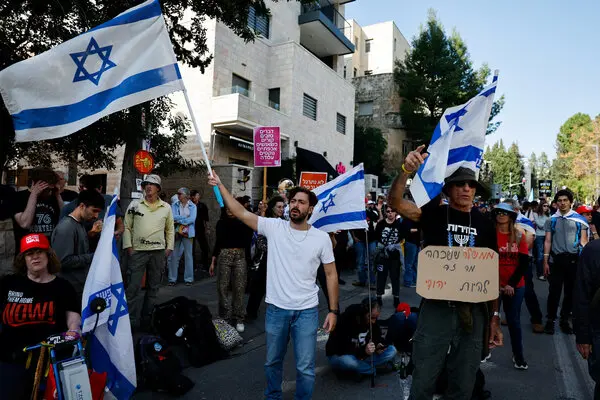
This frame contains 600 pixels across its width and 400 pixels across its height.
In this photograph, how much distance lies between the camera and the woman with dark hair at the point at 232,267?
5.68 meters

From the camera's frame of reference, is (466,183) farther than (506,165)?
No

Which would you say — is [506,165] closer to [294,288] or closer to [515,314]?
[515,314]

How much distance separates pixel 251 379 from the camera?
421 cm

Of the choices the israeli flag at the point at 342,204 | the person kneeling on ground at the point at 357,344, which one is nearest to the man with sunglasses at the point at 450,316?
the person kneeling on ground at the point at 357,344

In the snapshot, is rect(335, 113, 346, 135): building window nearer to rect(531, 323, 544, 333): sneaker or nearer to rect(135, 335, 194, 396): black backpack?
rect(531, 323, 544, 333): sneaker

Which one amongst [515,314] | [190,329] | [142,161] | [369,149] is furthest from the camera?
[369,149]

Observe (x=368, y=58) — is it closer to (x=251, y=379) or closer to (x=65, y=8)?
(x=65, y=8)

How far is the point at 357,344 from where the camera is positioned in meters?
4.34

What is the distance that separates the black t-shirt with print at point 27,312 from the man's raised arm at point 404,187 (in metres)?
2.72

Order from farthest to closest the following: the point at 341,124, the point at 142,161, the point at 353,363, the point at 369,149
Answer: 1. the point at 369,149
2. the point at 341,124
3. the point at 142,161
4. the point at 353,363

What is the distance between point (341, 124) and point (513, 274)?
20.3 m

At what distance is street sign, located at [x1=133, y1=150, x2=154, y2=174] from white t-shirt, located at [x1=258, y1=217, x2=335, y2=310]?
6215 mm

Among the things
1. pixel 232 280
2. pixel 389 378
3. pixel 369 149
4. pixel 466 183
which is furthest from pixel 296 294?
pixel 369 149

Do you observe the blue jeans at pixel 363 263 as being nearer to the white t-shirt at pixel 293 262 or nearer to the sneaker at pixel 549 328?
the sneaker at pixel 549 328
